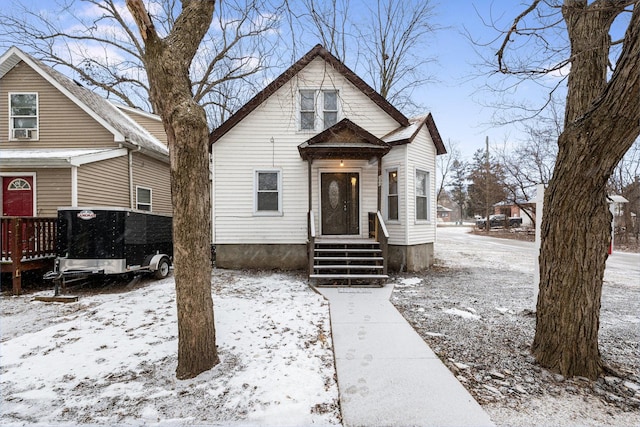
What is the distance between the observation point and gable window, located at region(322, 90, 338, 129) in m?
9.55

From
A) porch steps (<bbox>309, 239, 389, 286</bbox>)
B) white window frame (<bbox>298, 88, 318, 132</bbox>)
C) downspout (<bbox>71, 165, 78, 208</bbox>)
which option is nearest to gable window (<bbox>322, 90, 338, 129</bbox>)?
white window frame (<bbox>298, 88, 318, 132</bbox>)

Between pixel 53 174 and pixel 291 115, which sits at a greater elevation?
pixel 291 115

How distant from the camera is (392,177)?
933 centimetres

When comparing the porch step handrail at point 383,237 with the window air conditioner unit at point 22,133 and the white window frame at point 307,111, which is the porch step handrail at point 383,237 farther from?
the window air conditioner unit at point 22,133

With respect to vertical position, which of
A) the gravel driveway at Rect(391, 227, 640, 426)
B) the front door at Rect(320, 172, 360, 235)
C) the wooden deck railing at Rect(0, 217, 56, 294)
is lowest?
the gravel driveway at Rect(391, 227, 640, 426)

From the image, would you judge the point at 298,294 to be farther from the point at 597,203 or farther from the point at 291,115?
the point at 291,115

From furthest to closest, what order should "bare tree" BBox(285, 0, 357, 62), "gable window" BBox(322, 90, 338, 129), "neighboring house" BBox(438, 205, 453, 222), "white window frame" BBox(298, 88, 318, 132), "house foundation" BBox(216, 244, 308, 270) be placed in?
"neighboring house" BBox(438, 205, 453, 222) → "gable window" BBox(322, 90, 338, 129) → "white window frame" BBox(298, 88, 318, 132) → "house foundation" BBox(216, 244, 308, 270) → "bare tree" BBox(285, 0, 357, 62)

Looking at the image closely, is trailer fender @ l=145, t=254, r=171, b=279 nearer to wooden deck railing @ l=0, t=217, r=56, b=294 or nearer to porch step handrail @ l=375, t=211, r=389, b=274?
wooden deck railing @ l=0, t=217, r=56, b=294

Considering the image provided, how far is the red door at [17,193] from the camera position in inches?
352

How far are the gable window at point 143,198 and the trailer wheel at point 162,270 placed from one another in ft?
14.8

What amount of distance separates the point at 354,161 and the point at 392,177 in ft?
4.17

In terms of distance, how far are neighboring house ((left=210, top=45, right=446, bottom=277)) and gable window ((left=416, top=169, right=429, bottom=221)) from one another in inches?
2.5

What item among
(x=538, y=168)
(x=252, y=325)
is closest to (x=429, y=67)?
(x=538, y=168)

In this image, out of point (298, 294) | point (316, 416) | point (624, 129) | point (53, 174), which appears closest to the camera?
point (316, 416)
